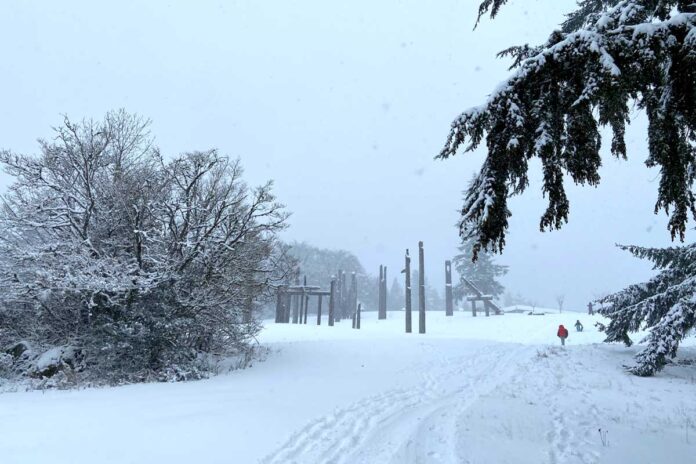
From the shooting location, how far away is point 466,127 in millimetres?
4172

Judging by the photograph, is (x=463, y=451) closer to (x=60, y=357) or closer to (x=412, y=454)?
(x=412, y=454)

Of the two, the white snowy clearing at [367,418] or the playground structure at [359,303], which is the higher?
the playground structure at [359,303]

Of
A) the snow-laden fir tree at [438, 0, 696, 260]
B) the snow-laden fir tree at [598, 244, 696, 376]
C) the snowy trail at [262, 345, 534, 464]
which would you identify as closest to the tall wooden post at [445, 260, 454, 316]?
the snow-laden fir tree at [598, 244, 696, 376]

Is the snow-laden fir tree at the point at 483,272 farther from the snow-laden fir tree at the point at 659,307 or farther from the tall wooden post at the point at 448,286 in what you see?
the snow-laden fir tree at the point at 659,307

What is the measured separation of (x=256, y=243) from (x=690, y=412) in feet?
34.4

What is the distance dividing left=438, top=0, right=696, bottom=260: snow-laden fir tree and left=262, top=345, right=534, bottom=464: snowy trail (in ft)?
8.62

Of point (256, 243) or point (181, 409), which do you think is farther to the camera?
point (256, 243)

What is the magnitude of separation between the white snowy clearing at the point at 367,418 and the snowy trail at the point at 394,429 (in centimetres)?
2

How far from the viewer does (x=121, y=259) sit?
395 inches

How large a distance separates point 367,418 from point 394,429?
0.62 meters

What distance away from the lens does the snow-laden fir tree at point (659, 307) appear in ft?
29.5

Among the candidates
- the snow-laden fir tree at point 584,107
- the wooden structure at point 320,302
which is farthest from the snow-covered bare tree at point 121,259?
the wooden structure at point 320,302

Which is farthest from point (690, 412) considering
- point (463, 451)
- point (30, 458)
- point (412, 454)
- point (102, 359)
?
point (102, 359)

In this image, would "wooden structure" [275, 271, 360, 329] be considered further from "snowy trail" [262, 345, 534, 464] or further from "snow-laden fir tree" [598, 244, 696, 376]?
"snow-laden fir tree" [598, 244, 696, 376]
